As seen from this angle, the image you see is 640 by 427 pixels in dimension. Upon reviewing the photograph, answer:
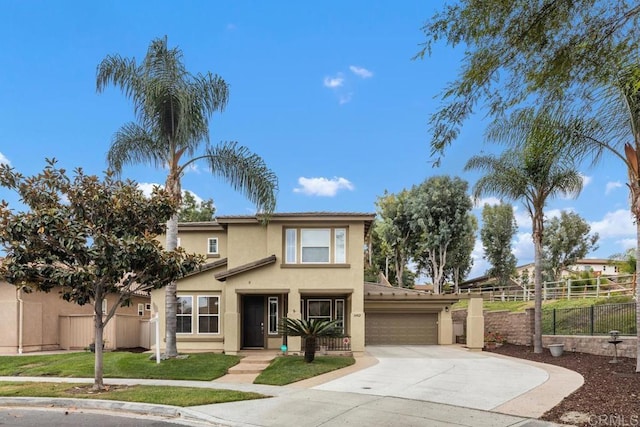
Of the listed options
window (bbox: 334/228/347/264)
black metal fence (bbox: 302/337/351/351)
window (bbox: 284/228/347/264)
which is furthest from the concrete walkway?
window (bbox: 284/228/347/264)

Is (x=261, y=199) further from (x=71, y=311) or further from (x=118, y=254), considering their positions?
(x=71, y=311)

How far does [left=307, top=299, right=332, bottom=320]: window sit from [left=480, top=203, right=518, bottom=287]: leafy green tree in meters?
31.6

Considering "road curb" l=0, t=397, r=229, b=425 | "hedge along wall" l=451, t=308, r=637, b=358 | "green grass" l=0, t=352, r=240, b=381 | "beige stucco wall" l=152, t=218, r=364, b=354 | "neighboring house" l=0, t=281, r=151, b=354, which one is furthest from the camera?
"neighboring house" l=0, t=281, r=151, b=354

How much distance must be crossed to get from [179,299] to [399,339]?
11041mm

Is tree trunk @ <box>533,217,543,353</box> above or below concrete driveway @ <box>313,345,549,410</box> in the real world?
above

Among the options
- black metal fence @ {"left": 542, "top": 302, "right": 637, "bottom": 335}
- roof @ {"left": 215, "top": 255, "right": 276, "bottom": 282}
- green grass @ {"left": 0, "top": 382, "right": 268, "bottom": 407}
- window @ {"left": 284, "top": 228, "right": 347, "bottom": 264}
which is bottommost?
green grass @ {"left": 0, "top": 382, "right": 268, "bottom": 407}

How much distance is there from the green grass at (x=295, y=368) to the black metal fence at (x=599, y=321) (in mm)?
8778

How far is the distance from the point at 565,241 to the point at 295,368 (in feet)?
142

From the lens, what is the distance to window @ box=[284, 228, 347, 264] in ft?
67.6

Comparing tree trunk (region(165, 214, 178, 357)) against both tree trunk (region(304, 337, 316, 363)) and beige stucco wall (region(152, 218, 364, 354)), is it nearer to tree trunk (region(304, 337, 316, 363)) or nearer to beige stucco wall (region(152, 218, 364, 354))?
beige stucco wall (region(152, 218, 364, 354))

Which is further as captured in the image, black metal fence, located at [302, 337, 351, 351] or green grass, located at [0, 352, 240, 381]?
black metal fence, located at [302, 337, 351, 351]

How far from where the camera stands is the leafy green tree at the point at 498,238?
163ft

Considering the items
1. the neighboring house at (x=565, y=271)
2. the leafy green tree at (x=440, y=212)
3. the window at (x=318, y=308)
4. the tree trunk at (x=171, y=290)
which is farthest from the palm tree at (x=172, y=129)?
the neighboring house at (x=565, y=271)

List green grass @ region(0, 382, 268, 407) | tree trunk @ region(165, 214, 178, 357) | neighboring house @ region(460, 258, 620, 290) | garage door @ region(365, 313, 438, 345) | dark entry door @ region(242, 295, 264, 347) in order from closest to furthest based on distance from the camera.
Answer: green grass @ region(0, 382, 268, 407) → tree trunk @ region(165, 214, 178, 357) → dark entry door @ region(242, 295, 264, 347) → garage door @ region(365, 313, 438, 345) → neighboring house @ region(460, 258, 620, 290)
